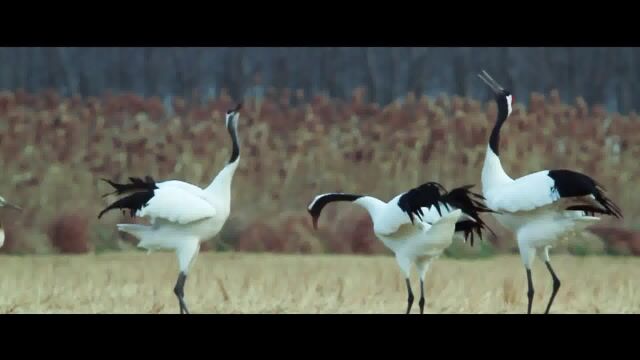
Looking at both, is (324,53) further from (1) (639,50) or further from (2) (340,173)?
(1) (639,50)

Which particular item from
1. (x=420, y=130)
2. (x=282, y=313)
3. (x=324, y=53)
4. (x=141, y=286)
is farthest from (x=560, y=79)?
(x=141, y=286)

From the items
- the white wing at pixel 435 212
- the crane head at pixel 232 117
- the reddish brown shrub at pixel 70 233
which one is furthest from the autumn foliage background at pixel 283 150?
the white wing at pixel 435 212

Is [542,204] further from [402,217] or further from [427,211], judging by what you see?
[402,217]

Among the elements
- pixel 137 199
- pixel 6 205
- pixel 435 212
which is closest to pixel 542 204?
pixel 435 212

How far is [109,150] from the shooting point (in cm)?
1047

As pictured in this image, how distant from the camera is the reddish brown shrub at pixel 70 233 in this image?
10.3 meters

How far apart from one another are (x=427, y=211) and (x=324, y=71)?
2.04 meters

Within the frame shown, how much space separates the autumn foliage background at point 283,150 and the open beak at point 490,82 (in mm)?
286

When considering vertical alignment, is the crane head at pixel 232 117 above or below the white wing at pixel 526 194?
above

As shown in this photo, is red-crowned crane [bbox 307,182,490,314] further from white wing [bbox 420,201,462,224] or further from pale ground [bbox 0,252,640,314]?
pale ground [bbox 0,252,640,314]

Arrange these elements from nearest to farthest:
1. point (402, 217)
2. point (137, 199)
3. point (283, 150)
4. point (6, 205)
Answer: point (402, 217)
point (137, 199)
point (6, 205)
point (283, 150)

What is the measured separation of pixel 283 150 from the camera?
1048 cm

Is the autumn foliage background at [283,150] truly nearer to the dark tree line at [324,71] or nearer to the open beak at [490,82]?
the dark tree line at [324,71]

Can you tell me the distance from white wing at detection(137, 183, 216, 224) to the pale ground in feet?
2.99
